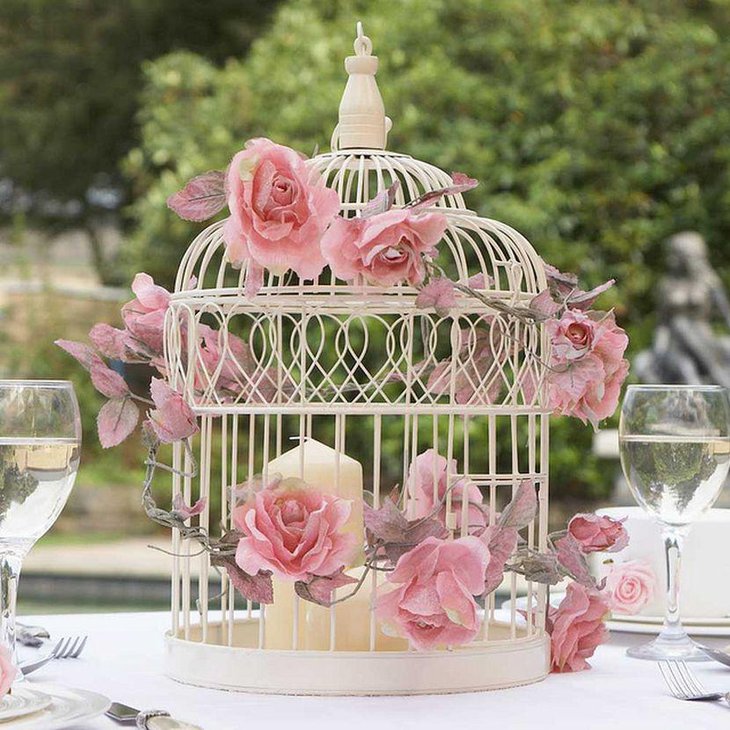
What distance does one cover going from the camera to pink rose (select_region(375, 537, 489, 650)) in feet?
3.74

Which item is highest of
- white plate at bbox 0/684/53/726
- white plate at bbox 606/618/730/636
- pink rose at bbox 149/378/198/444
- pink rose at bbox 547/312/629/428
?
pink rose at bbox 547/312/629/428

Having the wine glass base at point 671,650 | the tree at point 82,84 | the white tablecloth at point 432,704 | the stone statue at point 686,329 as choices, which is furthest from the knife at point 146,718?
the tree at point 82,84

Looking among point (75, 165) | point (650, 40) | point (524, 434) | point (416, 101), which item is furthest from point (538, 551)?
point (75, 165)

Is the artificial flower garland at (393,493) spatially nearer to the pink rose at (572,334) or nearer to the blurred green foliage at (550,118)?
the pink rose at (572,334)

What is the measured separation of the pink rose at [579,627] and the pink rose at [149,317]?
0.45m

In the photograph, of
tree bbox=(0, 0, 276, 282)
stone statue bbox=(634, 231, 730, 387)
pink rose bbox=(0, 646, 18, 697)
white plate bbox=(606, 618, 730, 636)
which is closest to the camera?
pink rose bbox=(0, 646, 18, 697)

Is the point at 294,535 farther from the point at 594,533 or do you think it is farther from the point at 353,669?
the point at 594,533

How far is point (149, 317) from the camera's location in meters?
1.35

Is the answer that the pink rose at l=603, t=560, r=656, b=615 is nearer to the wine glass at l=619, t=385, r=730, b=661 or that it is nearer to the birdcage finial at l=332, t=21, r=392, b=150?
the wine glass at l=619, t=385, r=730, b=661

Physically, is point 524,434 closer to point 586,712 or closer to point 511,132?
point 511,132

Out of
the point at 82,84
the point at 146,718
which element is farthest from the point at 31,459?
the point at 82,84

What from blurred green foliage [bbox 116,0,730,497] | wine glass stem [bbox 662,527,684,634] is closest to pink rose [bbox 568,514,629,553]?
wine glass stem [bbox 662,527,684,634]

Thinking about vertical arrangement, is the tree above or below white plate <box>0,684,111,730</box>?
above

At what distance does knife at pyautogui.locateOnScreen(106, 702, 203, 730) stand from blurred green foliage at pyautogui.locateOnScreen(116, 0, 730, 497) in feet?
19.6
